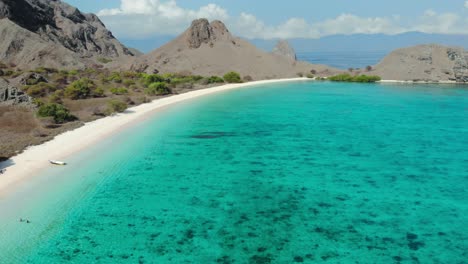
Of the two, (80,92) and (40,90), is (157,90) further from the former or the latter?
(40,90)

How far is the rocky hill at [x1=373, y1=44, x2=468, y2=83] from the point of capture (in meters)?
108

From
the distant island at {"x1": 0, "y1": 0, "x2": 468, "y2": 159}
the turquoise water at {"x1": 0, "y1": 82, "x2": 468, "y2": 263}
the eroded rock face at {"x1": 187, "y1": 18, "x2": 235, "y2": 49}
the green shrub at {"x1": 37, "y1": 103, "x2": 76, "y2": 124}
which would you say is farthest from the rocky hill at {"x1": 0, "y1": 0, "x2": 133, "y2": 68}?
the turquoise water at {"x1": 0, "y1": 82, "x2": 468, "y2": 263}

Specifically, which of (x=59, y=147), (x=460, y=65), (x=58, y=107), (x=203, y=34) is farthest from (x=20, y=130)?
(x=460, y=65)

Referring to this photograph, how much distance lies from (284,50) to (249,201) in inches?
5342

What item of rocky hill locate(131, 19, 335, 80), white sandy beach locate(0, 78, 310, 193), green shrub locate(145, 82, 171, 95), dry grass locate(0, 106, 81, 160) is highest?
rocky hill locate(131, 19, 335, 80)

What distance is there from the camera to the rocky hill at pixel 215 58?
395 feet

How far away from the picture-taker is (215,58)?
4975 inches

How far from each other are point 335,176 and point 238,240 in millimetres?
10351

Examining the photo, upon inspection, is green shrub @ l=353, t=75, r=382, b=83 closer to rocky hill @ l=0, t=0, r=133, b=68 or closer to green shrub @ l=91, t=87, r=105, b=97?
green shrub @ l=91, t=87, r=105, b=97

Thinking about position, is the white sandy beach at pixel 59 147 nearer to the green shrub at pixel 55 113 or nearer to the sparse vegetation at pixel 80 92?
the green shrub at pixel 55 113

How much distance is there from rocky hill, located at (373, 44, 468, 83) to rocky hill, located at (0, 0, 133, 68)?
90872 mm

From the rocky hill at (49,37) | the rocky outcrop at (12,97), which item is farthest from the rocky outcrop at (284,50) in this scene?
the rocky outcrop at (12,97)

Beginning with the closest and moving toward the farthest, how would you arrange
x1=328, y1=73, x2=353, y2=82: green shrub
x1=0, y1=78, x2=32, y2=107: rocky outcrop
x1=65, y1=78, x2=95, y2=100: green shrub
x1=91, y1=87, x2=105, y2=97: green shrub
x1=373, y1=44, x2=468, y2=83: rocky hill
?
x1=0, y1=78, x2=32, y2=107: rocky outcrop → x1=65, y1=78, x2=95, y2=100: green shrub → x1=91, y1=87, x2=105, y2=97: green shrub → x1=328, y1=73, x2=353, y2=82: green shrub → x1=373, y1=44, x2=468, y2=83: rocky hill

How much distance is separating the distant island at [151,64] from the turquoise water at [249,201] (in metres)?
25.9
